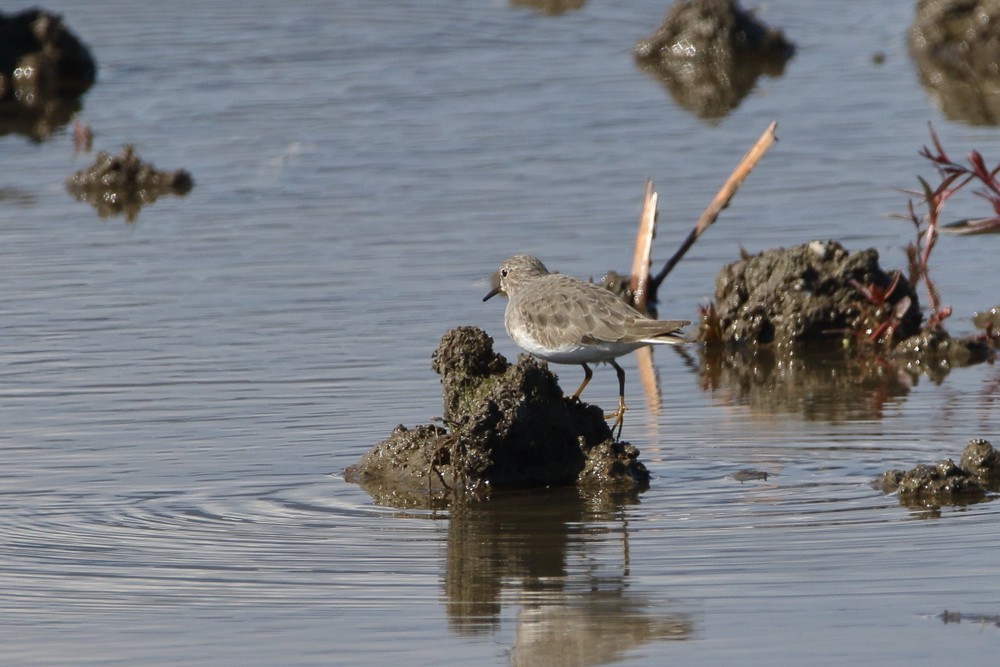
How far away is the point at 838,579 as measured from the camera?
643cm

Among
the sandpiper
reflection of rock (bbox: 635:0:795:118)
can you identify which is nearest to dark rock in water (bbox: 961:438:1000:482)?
the sandpiper

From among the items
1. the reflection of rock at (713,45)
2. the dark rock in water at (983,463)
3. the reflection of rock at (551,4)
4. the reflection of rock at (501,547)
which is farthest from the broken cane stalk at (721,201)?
the reflection of rock at (551,4)

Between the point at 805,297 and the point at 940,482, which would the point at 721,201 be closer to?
the point at 805,297

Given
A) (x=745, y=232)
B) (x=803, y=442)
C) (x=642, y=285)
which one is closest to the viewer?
(x=803, y=442)

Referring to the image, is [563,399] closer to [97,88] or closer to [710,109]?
[710,109]

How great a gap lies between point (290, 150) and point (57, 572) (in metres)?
9.79

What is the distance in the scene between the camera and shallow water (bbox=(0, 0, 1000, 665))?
615cm

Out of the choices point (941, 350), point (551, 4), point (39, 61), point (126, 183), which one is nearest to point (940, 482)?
point (941, 350)

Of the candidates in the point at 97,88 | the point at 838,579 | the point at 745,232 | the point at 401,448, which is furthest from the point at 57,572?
the point at 97,88

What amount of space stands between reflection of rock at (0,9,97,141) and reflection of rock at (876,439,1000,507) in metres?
14.4

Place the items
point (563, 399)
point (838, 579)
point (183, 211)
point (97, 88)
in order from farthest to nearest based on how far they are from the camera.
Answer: point (97, 88), point (183, 211), point (563, 399), point (838, 579)

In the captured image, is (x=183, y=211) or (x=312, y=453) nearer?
(x=312, y=453)

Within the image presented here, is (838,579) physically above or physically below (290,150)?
below

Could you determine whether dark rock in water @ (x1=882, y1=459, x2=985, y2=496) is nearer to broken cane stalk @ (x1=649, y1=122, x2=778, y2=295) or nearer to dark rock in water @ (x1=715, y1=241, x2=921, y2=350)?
dark rock in water @ (x1=715, y1=241, x2=921, y2=350)
